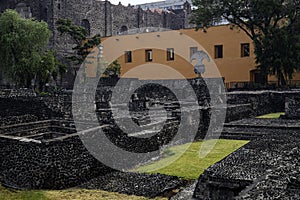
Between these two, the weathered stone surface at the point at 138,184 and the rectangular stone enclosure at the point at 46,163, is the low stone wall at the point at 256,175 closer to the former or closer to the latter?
the weathered stone surface at the point at 138,184

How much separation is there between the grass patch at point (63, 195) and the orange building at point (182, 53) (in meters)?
18.3

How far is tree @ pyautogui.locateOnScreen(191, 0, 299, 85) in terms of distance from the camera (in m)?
19.1

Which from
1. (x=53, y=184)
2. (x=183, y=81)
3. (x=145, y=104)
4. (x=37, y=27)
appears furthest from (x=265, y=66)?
(x=53, y=184)

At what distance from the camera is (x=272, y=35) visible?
19.4 m

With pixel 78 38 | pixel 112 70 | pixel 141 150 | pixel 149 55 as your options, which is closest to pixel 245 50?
pixel 149 55

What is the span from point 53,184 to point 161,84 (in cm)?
1458

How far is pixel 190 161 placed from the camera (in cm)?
738

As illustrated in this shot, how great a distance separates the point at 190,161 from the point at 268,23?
15.1 metres

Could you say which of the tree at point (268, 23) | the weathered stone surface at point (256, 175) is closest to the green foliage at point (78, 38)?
the tree at point (268, 23)

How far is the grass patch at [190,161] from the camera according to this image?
6615mm

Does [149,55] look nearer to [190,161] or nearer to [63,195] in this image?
[190,161]

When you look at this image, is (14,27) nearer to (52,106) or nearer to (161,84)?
(161,84)

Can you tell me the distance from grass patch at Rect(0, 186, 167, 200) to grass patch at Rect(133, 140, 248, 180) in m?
1.43

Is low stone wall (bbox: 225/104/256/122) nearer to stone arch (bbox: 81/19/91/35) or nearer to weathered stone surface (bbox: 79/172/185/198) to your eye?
weathered stone surface (bbox: 79/172/185/198)
